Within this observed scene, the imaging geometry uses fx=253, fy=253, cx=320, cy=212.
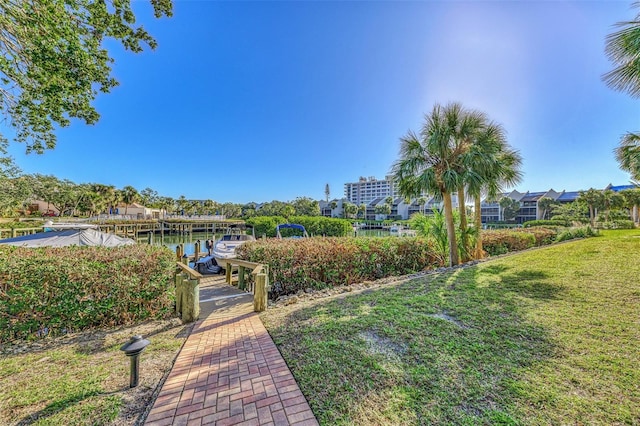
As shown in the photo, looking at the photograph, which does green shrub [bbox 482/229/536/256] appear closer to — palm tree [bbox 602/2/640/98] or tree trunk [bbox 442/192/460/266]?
tree trunk [bbox 442/192/460/266]

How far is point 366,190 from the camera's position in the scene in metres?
115

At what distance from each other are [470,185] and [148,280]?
346 inches

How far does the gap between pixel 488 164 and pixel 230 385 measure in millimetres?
8658

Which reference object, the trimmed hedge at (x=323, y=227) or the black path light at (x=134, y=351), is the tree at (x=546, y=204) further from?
the black path light at (x=134, y=351)

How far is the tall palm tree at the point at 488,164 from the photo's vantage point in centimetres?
786

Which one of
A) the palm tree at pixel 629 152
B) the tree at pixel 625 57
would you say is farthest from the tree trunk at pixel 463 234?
the palm tree at pixel 629 152

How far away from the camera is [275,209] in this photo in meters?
58.8

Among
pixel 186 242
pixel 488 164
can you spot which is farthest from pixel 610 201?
pixel 186 242

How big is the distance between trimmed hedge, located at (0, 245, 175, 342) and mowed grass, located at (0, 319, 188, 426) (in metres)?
0.27

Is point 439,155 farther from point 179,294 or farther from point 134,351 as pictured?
point 134,351

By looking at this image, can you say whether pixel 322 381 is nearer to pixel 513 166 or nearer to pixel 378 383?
pixel 378 383

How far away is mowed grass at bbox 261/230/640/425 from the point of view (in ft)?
6.81

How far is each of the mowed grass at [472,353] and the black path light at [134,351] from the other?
1.50 m

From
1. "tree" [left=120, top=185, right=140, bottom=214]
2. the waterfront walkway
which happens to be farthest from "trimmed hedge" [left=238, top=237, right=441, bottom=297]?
"tree" [left=120, top=185, right=140, bottom=214]
